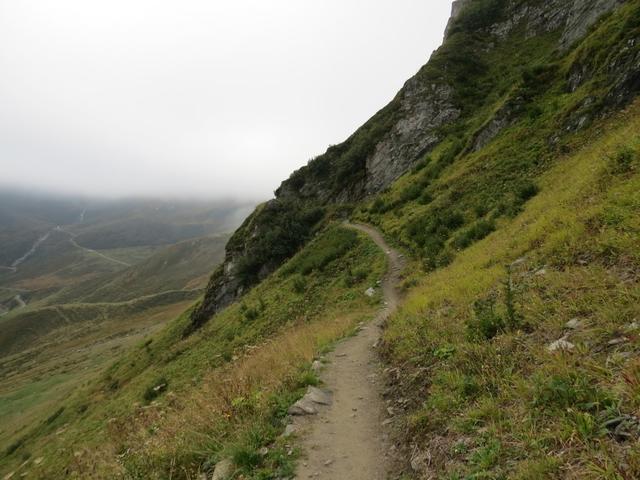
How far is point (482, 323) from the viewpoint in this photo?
7305 millimetres

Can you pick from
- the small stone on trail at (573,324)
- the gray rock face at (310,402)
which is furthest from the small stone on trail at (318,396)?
the small stone on trail at (573,324)

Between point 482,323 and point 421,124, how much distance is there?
40579mm

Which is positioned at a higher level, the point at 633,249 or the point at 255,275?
the point at 255,275

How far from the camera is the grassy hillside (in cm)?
648

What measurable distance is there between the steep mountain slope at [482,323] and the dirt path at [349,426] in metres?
0.39

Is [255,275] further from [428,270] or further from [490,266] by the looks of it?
[490,266]

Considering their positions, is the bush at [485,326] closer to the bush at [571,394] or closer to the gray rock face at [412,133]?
the bush at [571,394]

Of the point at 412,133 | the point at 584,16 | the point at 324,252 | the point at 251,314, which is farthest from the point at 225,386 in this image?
the point at 584,16

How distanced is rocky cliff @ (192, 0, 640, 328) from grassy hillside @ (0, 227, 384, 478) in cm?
949

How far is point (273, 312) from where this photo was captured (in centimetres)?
2281

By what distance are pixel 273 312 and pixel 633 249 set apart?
735 inches

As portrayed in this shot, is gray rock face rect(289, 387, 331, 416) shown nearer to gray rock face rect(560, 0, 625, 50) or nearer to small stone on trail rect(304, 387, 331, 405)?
small stone on trail rect(304, 387, 331, 405)

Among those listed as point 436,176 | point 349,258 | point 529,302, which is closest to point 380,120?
point 436,176

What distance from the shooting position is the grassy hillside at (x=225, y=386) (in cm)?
648
